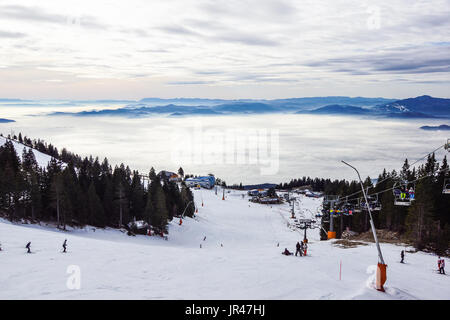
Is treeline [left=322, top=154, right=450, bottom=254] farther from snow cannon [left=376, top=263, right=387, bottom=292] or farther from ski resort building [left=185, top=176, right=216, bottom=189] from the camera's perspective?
ski resort building [left=185, top=176, right=216, bottom=189]

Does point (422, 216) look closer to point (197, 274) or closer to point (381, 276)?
point (381, 276)

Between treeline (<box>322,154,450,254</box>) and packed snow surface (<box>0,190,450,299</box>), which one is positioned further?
treeline (<box>322,154,450,254</box>)

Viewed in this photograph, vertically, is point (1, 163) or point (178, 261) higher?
point (1, 163)

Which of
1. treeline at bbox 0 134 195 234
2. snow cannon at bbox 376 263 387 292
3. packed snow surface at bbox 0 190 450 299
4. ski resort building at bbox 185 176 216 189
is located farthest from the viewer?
ski resort building at bbox 185 176 216 189

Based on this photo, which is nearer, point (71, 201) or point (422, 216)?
point (422, 216)

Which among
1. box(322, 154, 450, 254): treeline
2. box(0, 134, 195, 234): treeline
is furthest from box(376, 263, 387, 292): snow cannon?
box(0, 134, 195, 234): treeline

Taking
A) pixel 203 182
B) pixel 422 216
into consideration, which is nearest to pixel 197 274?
pixel 422 216

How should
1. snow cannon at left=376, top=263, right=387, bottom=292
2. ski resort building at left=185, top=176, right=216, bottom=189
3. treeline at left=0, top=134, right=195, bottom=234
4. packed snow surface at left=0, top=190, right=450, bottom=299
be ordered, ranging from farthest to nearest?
1. ski resort building at left=185, top=176, right=216, bottom=189
2. treeline at left=0, top=134, right=195, bottom=234
3. snow cannon at left=376, top=263, right=387, bottom=292
4. packed snow surface at left=0, top=190, right=450, bottom=299

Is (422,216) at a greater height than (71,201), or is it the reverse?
(71,201)

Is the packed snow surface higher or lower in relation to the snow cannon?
lower

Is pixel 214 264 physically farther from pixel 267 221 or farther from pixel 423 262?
pixel 267 221
